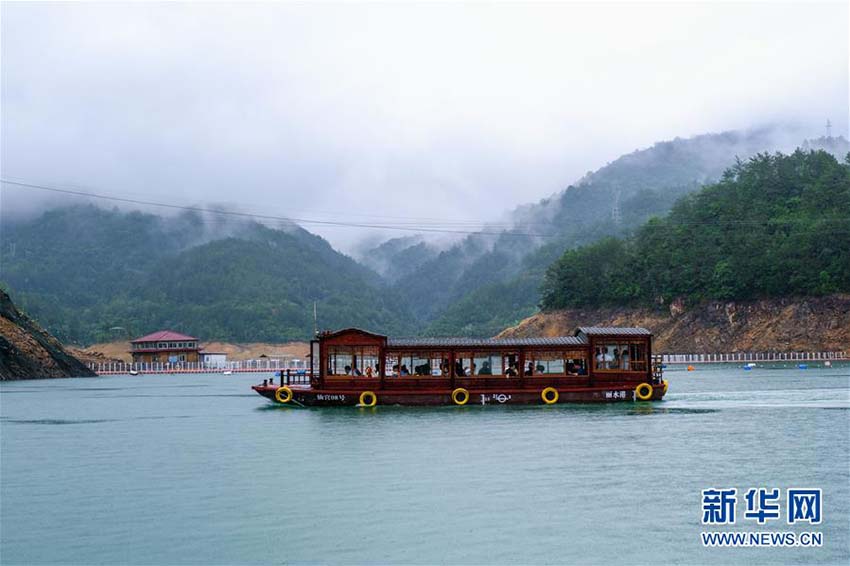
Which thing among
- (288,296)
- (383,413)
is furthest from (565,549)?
(288,296)

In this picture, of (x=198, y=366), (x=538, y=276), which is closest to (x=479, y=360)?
(x=198, y=366)

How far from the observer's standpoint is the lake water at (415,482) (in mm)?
16547

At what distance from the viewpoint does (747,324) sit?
327ft

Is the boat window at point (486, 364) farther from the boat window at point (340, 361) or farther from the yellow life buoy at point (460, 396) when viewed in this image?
the boat window at point (340, 361)

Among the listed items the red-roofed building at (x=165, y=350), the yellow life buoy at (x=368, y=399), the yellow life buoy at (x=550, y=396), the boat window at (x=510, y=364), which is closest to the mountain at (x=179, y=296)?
the red-roofed building at (x=165, y=350)

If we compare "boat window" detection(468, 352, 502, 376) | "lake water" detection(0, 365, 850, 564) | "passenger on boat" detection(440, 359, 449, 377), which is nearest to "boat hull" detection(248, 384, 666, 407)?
"lake water" detection(0, 365, 850, 564)

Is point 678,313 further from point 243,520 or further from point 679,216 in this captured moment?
point 243,520

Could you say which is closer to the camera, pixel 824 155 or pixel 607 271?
pixel 824 155

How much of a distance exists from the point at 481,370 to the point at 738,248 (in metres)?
A: 72.3

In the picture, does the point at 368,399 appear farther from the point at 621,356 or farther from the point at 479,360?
the point at 621,356

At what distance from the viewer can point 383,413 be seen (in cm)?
3753

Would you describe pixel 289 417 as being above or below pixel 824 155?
below

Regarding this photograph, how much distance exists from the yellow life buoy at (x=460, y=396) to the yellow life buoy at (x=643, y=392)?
22.9 feet

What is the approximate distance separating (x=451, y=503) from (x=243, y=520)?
419 centimetres
